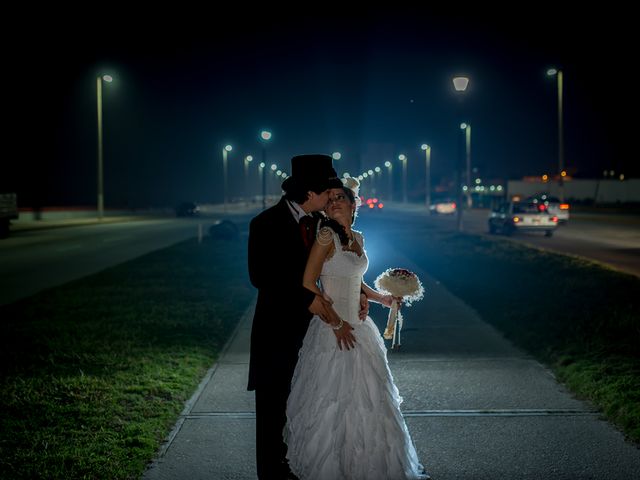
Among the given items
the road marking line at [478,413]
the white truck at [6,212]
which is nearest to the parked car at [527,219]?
the white truck at [6,212]

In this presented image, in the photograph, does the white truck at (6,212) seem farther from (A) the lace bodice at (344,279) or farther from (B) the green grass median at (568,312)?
(A) the lace bodice at (344,279)

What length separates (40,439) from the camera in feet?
17.7

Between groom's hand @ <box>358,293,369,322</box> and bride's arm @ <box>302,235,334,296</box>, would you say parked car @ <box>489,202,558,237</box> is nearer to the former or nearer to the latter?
groom's hand @ <box>358,293,369,322</box>

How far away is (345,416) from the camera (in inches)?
172

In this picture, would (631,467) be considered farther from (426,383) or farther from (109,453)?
(109,453)

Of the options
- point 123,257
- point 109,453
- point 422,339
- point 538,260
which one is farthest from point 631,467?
point 123,257

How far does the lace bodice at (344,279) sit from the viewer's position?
435 centimetres

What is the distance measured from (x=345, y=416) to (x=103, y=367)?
4278mm

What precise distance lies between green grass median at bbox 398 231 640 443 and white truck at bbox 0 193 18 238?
895 inches

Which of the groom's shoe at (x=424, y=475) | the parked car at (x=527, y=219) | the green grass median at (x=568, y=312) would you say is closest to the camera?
the groom's shoe at (x=424, y=475)

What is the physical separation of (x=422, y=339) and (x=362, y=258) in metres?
5.26

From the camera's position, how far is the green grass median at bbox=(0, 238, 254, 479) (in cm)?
516

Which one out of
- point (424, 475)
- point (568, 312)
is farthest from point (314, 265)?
point (568, 312)

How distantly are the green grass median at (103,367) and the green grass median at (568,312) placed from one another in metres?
3.63
